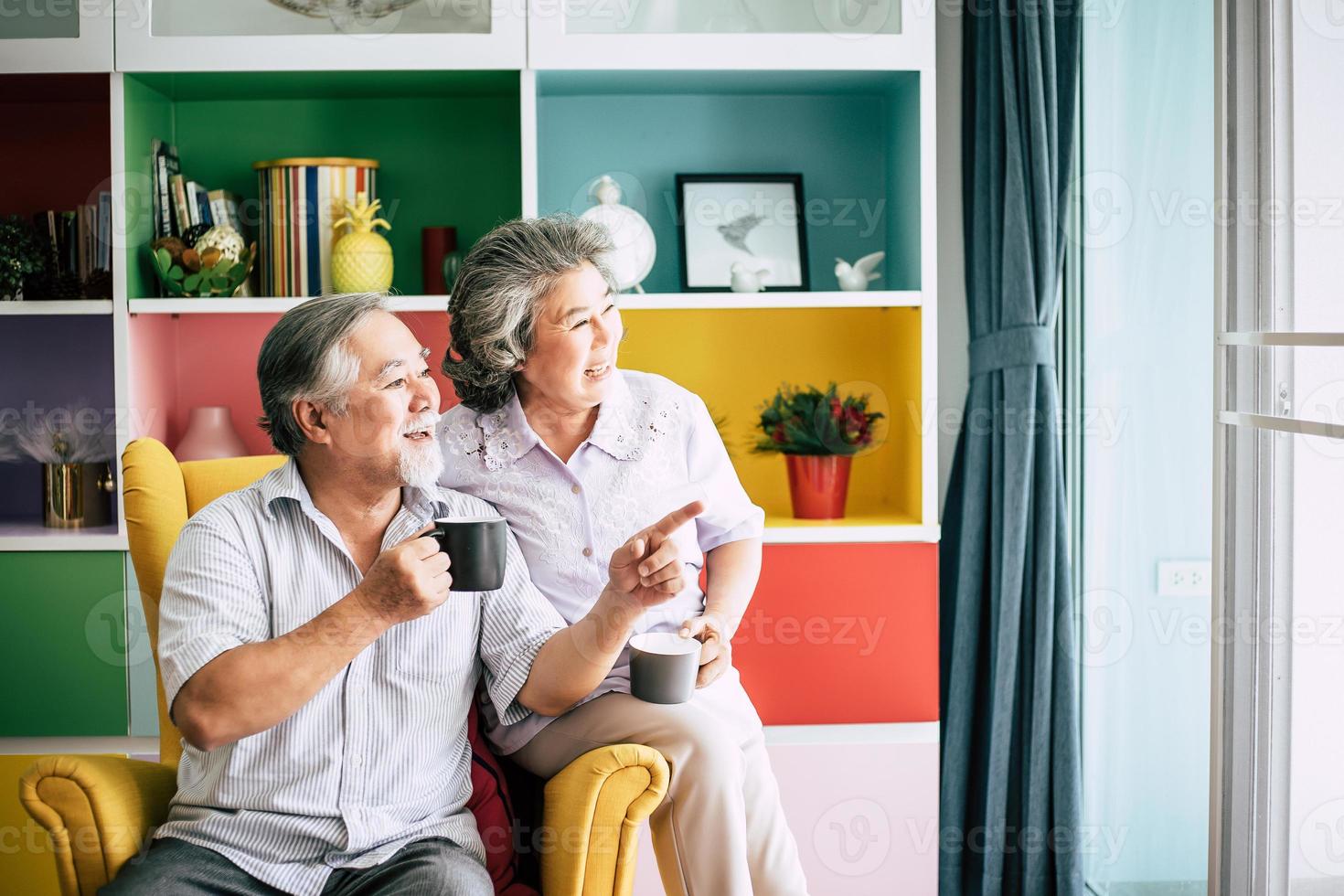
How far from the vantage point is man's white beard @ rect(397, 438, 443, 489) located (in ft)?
4.96

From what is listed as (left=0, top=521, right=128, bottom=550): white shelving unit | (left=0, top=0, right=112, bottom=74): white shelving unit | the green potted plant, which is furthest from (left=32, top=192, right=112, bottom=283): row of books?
(left=0, top=521, right=128, bottom=550): white shelving unit

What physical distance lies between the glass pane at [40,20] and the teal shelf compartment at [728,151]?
958 mm

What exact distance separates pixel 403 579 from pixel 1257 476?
1329mm

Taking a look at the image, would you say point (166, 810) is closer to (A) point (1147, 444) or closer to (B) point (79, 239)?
(B) point (79, 239)

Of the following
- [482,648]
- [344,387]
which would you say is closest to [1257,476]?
[482,648]

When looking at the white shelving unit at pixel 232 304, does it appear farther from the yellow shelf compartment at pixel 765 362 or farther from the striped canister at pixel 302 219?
the yellow shelf compartment at pixel 765 362

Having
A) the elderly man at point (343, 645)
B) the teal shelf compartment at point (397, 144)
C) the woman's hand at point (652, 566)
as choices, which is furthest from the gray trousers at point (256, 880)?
the teal shelf compartment at point (397, 144)

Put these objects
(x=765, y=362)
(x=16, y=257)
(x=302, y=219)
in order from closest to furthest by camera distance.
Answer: (x=16, y=257)
(x=302, y=219)
(x=765, y=362)

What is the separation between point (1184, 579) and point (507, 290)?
132 centimetres

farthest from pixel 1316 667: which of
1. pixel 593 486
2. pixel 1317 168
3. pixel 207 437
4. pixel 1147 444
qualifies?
pixel 207 437

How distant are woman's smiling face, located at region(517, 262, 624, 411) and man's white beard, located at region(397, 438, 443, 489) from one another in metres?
0.28

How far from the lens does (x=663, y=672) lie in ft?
4.81

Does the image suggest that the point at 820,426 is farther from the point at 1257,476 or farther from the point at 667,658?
the point at 667,658

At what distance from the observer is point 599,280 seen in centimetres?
179
